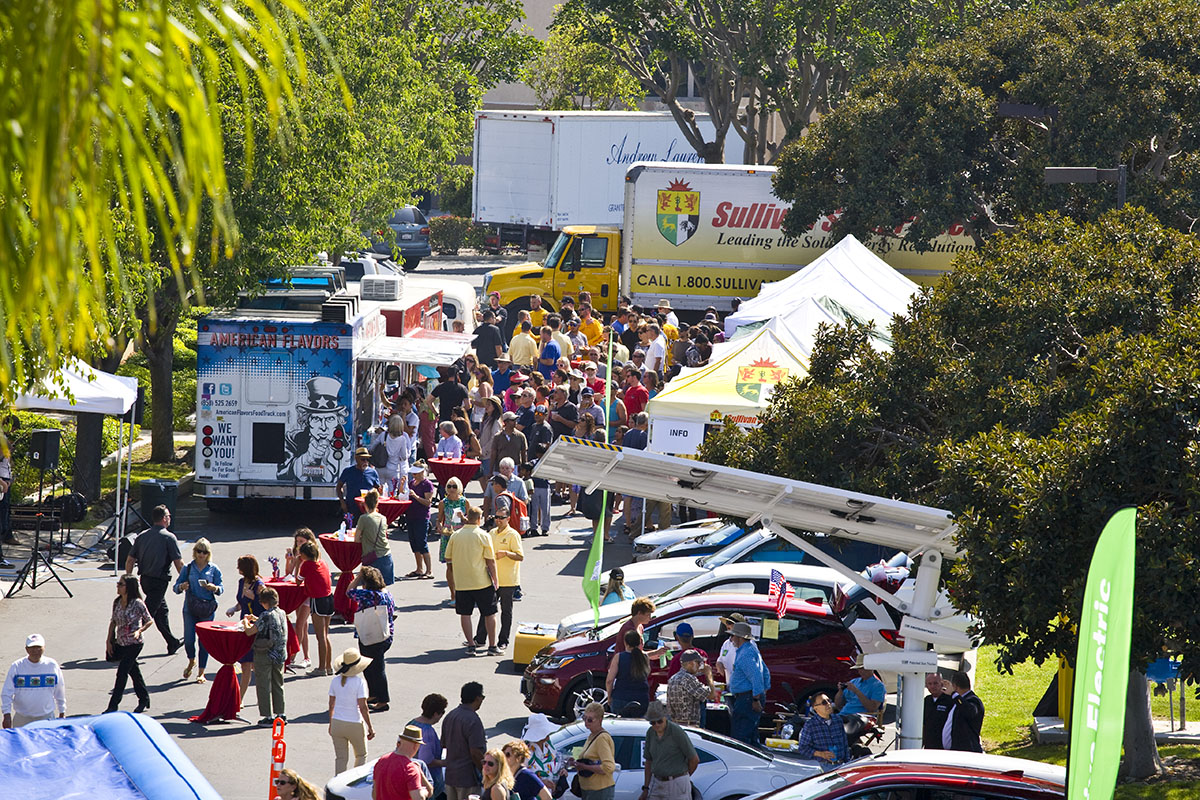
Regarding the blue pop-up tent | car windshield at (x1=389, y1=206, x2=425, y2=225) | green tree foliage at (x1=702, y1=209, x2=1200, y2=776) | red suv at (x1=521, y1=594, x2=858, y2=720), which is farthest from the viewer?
car windshield at (x1=389, y1=206, x2=425, y2=225)

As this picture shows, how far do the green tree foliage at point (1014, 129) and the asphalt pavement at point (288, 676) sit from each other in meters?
11.6

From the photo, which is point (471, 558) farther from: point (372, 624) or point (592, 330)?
point (592, 330)

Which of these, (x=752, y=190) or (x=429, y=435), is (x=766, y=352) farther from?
(x=752, y=190)

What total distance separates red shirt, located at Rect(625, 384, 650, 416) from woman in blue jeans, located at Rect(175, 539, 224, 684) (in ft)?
32.9

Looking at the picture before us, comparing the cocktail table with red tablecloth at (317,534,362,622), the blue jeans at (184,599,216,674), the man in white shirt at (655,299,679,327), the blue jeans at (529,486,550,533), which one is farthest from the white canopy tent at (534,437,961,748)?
the man in white shirt at (655,299,679,327)

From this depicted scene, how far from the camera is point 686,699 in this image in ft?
39.8

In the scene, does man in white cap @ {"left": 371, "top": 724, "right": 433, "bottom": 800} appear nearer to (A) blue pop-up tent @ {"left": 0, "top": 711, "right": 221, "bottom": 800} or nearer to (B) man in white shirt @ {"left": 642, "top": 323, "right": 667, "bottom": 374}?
(A) blue pop-up tent @ {"left": 0, "top": 711, "right": 221, "bottom": 800}

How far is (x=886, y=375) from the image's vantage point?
42.2 ft

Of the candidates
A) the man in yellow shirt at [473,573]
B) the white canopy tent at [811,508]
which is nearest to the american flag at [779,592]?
the white canopy tent at [811,508]

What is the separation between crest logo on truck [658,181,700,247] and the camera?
3509cm

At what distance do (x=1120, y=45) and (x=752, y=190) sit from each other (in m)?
10.4

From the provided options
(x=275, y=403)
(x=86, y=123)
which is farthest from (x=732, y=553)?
(x=86, y=123)

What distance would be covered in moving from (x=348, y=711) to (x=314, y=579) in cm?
313

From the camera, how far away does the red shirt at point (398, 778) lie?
392 inches
